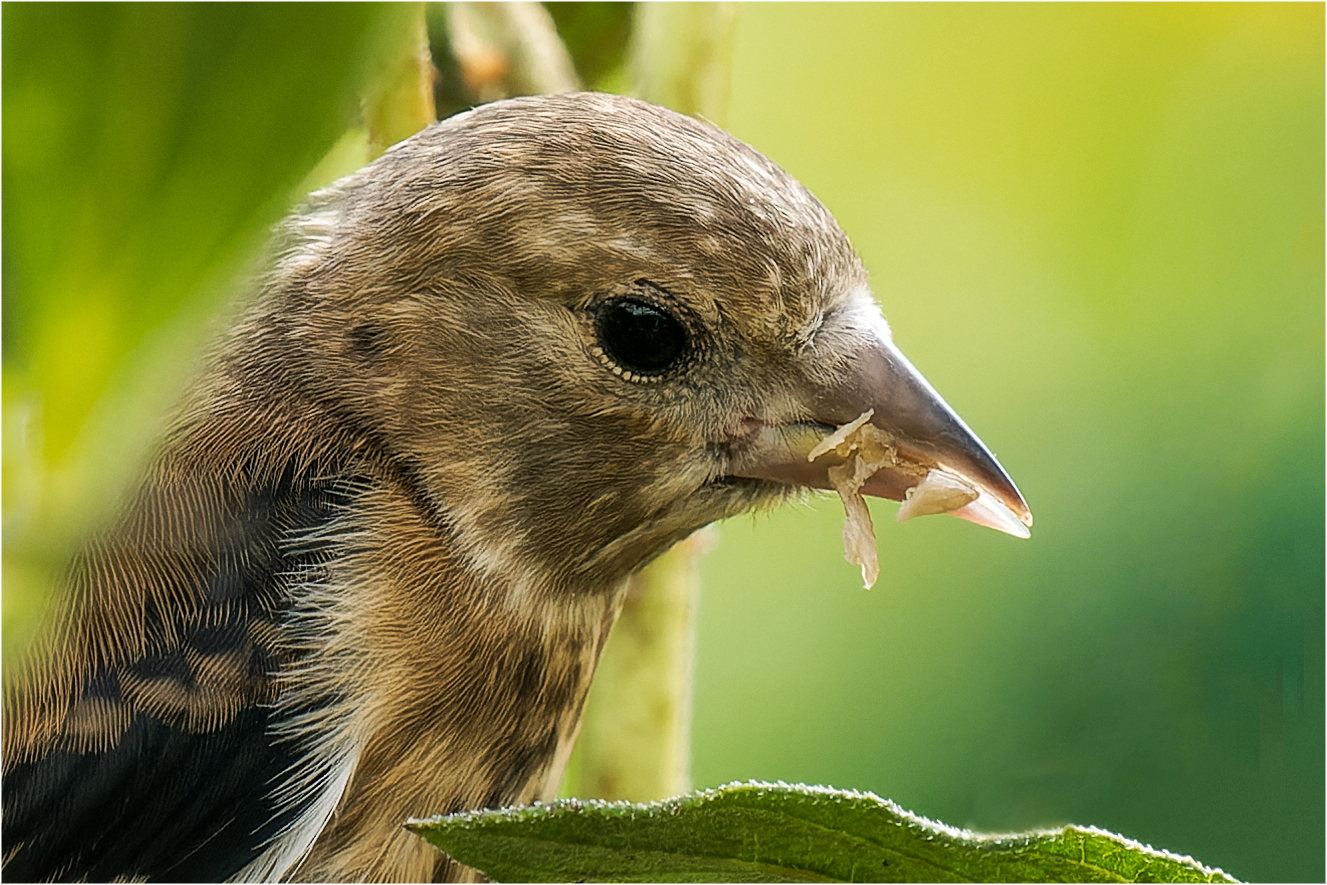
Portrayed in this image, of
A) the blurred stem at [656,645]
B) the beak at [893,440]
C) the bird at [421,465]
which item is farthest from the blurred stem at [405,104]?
the beak at [893,440]

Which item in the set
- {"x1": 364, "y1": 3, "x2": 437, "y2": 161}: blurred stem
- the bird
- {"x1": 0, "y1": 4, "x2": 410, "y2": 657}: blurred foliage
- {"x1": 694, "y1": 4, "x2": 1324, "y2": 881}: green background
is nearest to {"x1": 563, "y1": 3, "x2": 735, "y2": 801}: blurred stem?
the bird

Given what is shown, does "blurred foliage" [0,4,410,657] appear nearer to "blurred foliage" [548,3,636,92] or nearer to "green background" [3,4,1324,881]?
"blurred foliage" [548,3,636,92]

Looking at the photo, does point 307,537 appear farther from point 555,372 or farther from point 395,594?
point 555,372

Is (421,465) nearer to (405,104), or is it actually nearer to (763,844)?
(405,104)

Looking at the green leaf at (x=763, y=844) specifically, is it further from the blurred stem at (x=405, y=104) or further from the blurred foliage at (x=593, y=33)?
the blurred foliage at (x=593, y=33)

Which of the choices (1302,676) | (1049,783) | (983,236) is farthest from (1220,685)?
(983,236)

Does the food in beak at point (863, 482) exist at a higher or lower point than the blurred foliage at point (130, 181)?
higher

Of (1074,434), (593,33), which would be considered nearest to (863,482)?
(593,33)
